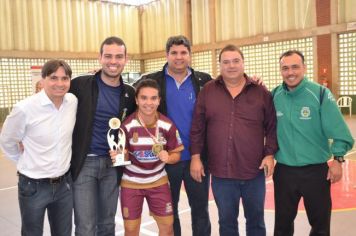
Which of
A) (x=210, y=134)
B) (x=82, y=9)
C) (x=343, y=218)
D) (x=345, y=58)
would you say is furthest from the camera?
(x=82, y=9)

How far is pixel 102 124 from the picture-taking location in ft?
11.4

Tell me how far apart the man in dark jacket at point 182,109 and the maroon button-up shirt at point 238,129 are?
26 centimetres

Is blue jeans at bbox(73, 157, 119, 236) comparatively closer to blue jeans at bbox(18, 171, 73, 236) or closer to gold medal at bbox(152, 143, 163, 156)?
blue jeans at bbox(18, 171, 73, 236)

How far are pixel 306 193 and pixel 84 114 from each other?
2.13 metres

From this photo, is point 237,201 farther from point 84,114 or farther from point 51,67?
point 51,67

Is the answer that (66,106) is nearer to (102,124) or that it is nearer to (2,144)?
(102,124)

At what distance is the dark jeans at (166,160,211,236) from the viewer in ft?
12.4

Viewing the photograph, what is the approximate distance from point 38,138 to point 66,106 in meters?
0.38

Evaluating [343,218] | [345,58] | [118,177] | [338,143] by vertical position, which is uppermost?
[345,58]

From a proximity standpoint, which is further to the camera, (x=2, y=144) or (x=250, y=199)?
(x=250, y=199)

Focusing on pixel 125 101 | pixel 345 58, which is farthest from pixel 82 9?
pixel 125 101

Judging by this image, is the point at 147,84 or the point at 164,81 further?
the point at 164,81

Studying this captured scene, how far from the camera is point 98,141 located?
3.46 m

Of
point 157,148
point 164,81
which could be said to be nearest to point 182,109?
point 164,81
